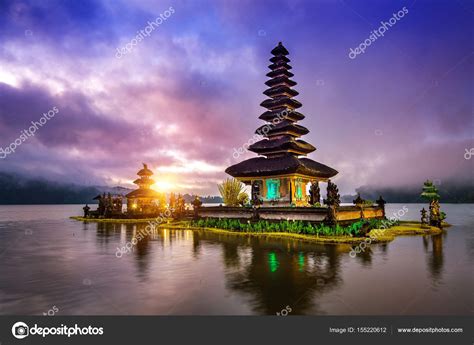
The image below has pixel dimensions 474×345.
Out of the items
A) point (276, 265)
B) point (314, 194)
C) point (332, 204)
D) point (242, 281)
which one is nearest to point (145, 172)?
point (314, 194)

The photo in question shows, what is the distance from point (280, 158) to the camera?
3077 centimetres

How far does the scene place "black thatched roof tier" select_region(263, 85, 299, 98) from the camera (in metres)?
33.6

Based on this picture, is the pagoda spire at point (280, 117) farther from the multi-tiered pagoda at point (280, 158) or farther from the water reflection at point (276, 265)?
the water reflection at point (276, 265)

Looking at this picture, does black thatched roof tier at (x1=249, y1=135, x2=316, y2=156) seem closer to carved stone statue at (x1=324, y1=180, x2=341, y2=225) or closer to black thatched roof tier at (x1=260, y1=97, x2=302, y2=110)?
black thatched roof tier at (x1=260, y1=97, x2=302, y2=110)

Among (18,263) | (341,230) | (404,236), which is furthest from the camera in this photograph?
(404,236)

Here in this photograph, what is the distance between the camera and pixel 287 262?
12555 millimetres

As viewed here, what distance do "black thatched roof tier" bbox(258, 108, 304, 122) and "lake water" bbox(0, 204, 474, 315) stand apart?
1985cm

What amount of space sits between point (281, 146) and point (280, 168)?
118 inches

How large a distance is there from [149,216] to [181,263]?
33.0m

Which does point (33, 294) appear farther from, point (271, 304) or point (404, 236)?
point (404, 236)

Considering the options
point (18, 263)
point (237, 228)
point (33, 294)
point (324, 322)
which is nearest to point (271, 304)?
point (324, 322)

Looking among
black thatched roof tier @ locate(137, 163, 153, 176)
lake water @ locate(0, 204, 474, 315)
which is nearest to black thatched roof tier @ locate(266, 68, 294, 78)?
lake water @ locate(0, 204, 474, 315)

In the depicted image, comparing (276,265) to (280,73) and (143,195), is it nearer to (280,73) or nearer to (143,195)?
(280,73)

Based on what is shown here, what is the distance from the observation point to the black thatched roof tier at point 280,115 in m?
33.4
